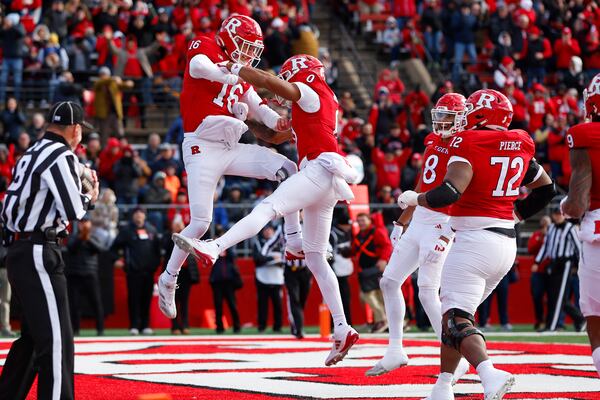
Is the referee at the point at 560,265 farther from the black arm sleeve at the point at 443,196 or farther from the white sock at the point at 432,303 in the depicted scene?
the black arm sleeve at the point at 443,196

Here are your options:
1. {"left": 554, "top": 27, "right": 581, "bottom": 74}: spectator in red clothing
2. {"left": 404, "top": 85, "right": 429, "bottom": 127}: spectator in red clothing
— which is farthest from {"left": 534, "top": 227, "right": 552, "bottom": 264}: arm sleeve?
{"left": 554, "top": 27, "right": 581, "bottom": 74}: spectator in red clothing

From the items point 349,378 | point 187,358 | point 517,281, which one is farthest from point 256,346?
point 517,281

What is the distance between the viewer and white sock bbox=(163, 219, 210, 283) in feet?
31.7

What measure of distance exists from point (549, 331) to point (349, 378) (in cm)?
886

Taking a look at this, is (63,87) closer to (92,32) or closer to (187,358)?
(92,32)

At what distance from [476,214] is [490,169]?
0.99 feet

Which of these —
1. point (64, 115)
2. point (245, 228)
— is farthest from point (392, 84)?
point (64, 115)

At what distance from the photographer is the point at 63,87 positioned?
2103cm

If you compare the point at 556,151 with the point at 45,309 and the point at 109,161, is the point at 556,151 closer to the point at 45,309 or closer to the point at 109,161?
the point at 109,161

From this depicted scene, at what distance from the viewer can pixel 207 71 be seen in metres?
9.34

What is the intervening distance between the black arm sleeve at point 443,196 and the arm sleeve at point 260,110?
246cm

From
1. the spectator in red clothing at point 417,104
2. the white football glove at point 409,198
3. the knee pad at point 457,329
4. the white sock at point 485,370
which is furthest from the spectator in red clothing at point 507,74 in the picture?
the white sock at point 485,370

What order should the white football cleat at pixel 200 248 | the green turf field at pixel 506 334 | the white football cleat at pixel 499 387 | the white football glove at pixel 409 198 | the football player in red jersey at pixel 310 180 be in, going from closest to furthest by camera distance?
the white football cleat at pixel 499 387, the white football glove at pixel 409 198, the white football cleat at pixel 200 248, the football player in red jersey at pixel 310 180, the green turf field at pixel 506 334

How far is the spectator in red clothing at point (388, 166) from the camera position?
21.1 metres
